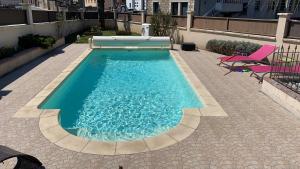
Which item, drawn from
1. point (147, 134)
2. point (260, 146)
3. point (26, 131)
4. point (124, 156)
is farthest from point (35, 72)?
point (260, 146)

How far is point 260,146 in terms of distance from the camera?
6023 mm

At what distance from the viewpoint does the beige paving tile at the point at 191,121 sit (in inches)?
277

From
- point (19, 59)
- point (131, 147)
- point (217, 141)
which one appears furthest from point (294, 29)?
point (19, 59)

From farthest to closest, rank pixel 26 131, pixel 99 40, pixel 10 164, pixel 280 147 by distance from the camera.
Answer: pixel 99 40 → pixel 26 131 → pixel 280 147 → pixel 10 164

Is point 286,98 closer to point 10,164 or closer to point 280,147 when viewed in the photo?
point 280,147

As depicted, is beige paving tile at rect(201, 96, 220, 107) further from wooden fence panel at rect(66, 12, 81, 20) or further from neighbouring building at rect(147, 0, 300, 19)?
neighbouring building at rect(147, 0, 300, 19)

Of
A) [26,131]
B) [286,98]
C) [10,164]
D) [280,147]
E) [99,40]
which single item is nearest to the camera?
[10,164]

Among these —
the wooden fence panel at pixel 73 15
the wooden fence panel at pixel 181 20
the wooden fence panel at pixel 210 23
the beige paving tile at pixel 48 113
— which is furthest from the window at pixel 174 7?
the beige paving tile at pixel 48 113

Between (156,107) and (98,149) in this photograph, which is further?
(156,107)

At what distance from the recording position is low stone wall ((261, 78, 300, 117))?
771cm

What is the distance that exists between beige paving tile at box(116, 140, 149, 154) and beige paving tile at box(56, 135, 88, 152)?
0.84 meters

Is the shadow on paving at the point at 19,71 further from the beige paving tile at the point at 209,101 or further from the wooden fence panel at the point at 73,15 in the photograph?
the wooden fence panel at the point at 73,15

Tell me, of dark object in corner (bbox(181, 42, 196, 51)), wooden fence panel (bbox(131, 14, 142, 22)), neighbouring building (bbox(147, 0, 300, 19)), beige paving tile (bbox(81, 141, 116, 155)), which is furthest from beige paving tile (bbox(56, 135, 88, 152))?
neighbouring building (bbox(147, 0, 300, 19))

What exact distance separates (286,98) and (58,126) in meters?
6.89
